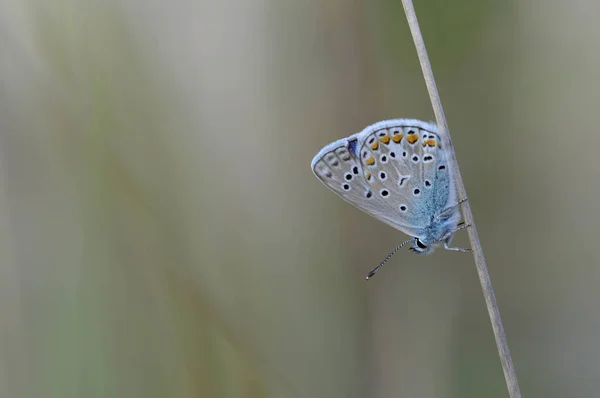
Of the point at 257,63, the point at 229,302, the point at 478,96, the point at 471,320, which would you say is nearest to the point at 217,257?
the point at 229,302

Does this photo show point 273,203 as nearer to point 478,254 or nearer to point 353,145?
point 353,145

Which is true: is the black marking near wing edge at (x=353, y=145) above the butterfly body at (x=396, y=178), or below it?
above

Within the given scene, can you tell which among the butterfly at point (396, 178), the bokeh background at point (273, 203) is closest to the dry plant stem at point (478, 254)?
the butterfly at point (396, 178)

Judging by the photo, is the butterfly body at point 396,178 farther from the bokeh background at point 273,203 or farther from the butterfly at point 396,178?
the bokeh background at point 273,203

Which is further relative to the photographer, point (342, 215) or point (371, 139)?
point (342, 215)

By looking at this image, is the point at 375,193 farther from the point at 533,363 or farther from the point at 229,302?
the point at 533,363
